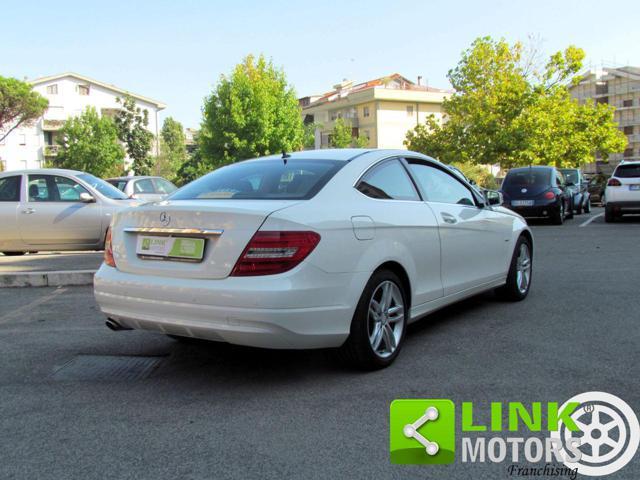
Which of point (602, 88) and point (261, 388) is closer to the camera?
point (261, 388)

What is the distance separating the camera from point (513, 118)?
3541 centimetres

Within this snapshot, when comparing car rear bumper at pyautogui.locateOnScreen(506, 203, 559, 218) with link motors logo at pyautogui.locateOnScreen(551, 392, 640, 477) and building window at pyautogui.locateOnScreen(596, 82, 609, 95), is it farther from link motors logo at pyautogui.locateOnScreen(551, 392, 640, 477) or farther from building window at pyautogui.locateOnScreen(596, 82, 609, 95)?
building window at pyautogui.locateOnScreen(596, 82, 609, 95)

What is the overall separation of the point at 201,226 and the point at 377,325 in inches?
53.0

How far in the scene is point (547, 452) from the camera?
298 cm

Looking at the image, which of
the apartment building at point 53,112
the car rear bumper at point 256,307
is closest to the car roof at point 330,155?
the car rear bumper at point 256,307

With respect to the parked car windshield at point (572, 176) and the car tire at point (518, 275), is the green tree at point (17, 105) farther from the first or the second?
the car tire at point (518, 275)

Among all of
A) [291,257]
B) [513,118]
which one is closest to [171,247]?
[291,257]

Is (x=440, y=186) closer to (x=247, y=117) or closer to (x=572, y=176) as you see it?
(x=572, y=176)

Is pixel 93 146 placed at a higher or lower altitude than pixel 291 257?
higher

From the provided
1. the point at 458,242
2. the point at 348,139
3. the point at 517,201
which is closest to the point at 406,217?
the point at 458,242

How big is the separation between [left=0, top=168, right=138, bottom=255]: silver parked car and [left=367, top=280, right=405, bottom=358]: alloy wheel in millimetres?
6948

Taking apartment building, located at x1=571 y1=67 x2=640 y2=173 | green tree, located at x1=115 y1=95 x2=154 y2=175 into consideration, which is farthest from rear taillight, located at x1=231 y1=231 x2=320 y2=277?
apartment building, located at x1=571 y1=67 x2=640 y2=173

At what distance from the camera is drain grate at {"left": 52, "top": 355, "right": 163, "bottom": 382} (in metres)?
4.27

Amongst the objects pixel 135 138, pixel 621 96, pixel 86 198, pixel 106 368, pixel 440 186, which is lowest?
pixel 106 368
